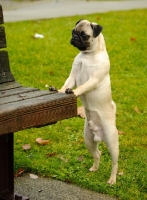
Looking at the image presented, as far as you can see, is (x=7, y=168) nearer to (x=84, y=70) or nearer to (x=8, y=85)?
(x=8, y=85)

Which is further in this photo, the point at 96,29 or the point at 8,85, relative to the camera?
the point at 8,85

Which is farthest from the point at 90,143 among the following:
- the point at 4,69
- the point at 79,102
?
the point at 79,102

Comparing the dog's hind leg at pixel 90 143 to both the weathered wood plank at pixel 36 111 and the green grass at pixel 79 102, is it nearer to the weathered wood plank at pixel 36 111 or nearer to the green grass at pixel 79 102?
the green grass at pixel 79 102

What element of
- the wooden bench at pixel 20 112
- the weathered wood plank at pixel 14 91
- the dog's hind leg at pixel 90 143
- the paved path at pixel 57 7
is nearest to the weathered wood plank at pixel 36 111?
the wooden bench at pixel 20 112

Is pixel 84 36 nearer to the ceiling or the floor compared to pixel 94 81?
nearer to the ceiling

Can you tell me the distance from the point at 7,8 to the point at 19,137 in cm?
905

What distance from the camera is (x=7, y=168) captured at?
144 inches

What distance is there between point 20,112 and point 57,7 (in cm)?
1025

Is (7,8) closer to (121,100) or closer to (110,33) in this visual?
(110,33)

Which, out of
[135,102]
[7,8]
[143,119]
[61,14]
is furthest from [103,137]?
[7,8]

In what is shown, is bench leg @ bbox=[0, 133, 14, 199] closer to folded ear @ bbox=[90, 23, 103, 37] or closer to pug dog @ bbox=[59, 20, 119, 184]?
pug dog @ bbox=[59, 20, 119, 184]

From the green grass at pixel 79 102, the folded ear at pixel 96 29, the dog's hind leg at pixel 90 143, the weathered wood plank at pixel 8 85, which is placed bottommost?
the green grass at pixel 79 102

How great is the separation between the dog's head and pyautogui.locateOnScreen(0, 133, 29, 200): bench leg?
2.55 ft

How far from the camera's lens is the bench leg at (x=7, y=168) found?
11.7 feet
